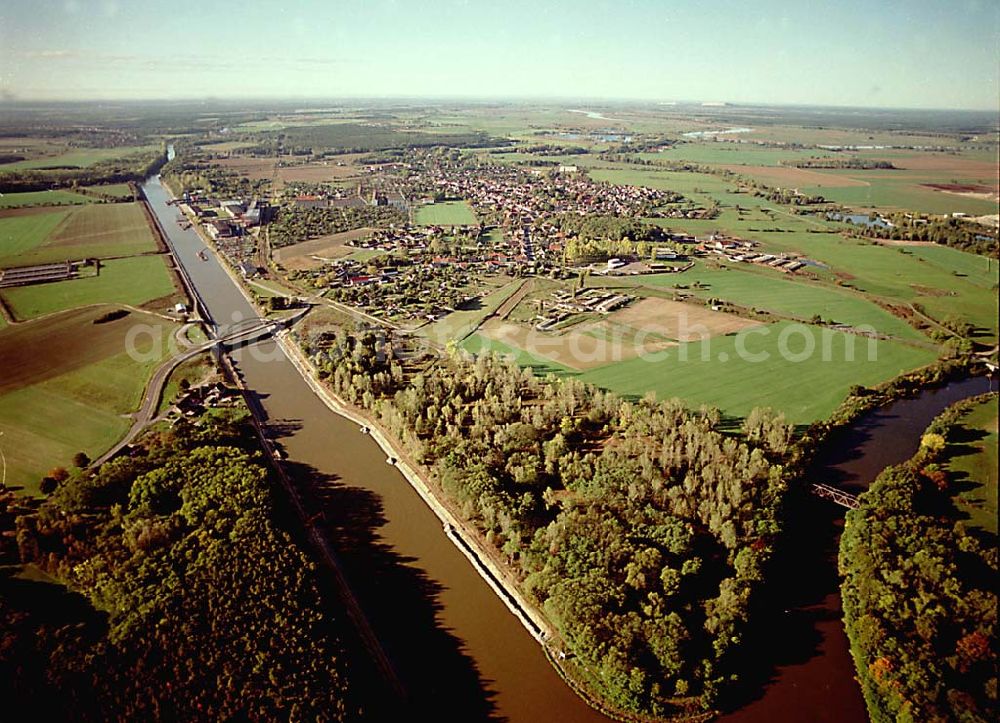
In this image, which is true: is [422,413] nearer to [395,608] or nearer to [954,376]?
[395,608]

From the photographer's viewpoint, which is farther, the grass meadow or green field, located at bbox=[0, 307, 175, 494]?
the grass meadow

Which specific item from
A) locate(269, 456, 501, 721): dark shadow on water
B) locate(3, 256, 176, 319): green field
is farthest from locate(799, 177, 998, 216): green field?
locate(3, 256, 176, 319): green field

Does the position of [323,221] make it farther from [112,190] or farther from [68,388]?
[68,388]

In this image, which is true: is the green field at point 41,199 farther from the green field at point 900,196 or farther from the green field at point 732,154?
the green field at point 732,154

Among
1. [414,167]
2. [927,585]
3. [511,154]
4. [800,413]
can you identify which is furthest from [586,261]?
[511,154]

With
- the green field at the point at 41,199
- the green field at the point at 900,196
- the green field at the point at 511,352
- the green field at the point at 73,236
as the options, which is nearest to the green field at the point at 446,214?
the green field at the point at 73,236

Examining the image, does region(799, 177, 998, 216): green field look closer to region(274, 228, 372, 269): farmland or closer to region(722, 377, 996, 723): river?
region(722, 377, 996, 723): river

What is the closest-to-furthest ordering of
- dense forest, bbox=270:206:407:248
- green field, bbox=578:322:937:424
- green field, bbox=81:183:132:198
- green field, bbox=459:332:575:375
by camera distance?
green field, bbox=578:322:937:424 → green field, bbox=459:332:575:375 → dense forest, bbox=270:206:407:248 → green field, bbox=81:183:132:198

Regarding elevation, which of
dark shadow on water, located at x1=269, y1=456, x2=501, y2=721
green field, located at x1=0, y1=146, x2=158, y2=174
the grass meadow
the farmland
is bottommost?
dark shadow on water, located at x1=269, y1=456, x2=501, y2=721
